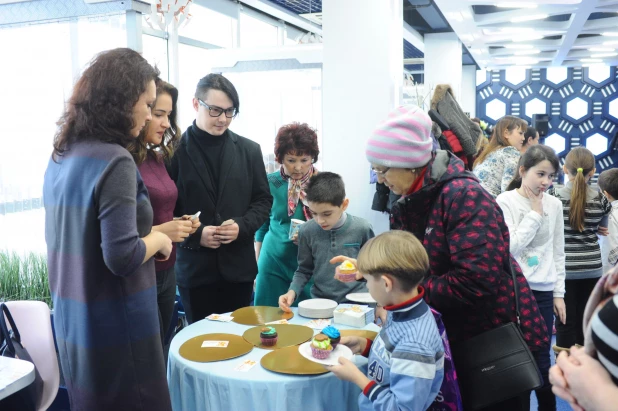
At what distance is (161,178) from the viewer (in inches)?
91.4

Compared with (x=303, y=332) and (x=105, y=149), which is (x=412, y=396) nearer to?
(x=303, y=332)

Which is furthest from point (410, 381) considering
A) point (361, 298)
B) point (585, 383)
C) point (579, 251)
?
point (579, 251)

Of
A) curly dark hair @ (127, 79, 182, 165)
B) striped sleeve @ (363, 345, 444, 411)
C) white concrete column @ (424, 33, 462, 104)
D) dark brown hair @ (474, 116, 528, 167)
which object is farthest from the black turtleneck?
white concrete column @ (424, 33, 462, 104)

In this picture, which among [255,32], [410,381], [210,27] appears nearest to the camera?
[410,381]

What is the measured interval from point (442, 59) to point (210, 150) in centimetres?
760

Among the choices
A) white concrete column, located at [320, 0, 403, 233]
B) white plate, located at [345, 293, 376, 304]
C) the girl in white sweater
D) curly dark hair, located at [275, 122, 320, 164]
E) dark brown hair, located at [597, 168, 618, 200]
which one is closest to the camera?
white plate, located at [345, 293, 376, 304]

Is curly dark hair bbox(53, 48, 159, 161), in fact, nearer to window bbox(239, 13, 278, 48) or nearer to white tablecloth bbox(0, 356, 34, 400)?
white tablecloth bbox(0, 356, 34, 400)

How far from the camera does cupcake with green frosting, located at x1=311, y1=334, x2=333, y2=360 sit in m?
1.84

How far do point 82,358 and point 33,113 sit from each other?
293cm

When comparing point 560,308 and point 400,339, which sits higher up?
point 400,339

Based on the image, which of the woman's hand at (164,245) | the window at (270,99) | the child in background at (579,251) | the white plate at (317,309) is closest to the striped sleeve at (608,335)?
the woman's hand at (164,245)

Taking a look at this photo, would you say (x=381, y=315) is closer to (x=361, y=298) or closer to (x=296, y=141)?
(x=361, y=298)

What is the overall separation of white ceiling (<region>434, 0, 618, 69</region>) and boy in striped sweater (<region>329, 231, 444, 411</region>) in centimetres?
611

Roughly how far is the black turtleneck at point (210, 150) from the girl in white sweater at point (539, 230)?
1.52 meters
